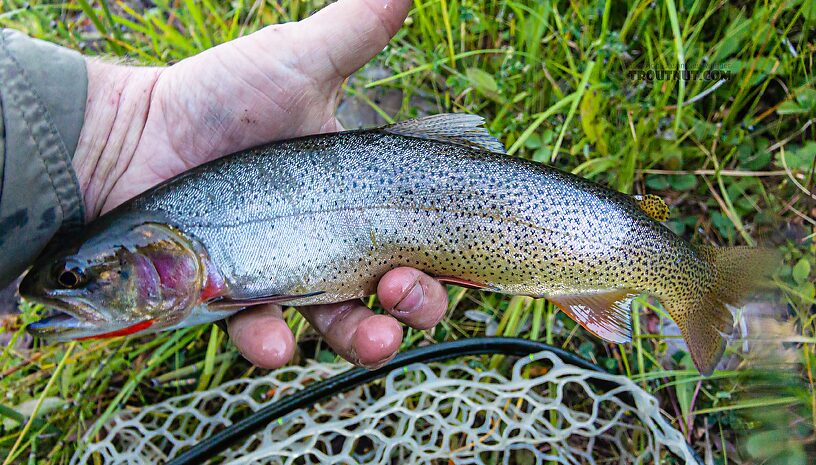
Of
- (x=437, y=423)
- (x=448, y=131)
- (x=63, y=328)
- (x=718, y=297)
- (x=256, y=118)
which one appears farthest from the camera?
(x=437, y=423)

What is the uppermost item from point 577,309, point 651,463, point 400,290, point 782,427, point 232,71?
point 232,71

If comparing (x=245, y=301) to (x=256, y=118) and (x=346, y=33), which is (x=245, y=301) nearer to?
(x=256, y=118)

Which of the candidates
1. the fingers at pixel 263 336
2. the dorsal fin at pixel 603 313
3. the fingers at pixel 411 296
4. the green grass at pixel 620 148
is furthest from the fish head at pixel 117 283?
the dorsal fin at pixel 603 313

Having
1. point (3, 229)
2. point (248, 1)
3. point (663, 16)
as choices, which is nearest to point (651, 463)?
point (663, 16)

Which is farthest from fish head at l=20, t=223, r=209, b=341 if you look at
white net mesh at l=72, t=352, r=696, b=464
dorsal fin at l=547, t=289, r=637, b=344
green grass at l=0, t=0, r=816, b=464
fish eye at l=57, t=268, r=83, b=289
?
dorsal fin at l=547, t=289, r=637, b=344

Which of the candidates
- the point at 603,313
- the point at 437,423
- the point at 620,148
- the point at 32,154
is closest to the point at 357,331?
the point at 437,423

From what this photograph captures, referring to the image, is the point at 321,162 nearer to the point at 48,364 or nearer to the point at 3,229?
the point at 3,229
